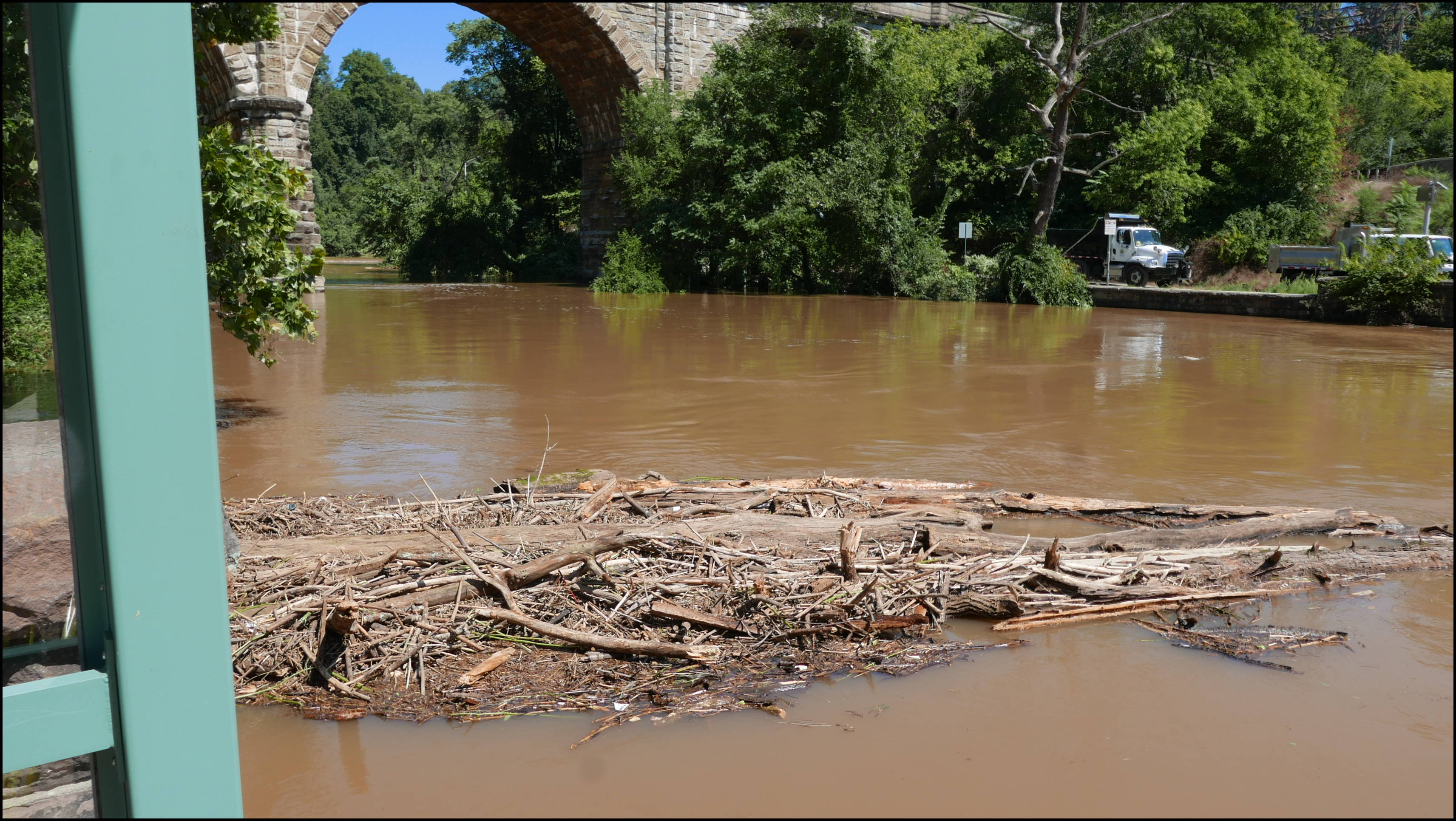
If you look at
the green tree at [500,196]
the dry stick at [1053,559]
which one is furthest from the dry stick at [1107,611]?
the green tree at [500,196]

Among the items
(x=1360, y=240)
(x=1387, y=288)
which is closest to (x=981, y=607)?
(x=1360, y=240)

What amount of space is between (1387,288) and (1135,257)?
10733 millimetres

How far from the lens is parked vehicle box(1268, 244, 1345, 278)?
2105cm

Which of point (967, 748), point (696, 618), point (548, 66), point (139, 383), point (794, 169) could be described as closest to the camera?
point (139, 383)

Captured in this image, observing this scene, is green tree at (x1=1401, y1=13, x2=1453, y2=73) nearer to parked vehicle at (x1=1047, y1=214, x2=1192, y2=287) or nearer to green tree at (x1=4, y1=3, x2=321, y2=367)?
green tree at (x1=4, y1=3, x2=321, y2=367)

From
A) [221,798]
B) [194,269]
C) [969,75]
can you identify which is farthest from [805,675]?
[969,75]

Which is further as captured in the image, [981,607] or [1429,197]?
[981,607]

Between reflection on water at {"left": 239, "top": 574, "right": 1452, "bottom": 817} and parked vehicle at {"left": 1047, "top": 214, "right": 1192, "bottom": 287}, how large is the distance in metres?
22.3

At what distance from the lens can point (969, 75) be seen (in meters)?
28.0

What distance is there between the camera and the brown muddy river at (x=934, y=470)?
8.69ft

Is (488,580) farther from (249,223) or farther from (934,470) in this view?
(249,223)

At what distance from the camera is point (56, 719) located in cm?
115

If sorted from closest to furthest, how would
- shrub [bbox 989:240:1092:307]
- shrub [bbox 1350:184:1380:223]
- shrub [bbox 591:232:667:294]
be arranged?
1. shrub [bbox 1350:184:1380:223]
2. shrub [bbox 989:240:1092:307]
3. shrub [bbox 591:232:667:294]

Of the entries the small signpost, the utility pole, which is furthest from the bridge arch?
the utility pole
